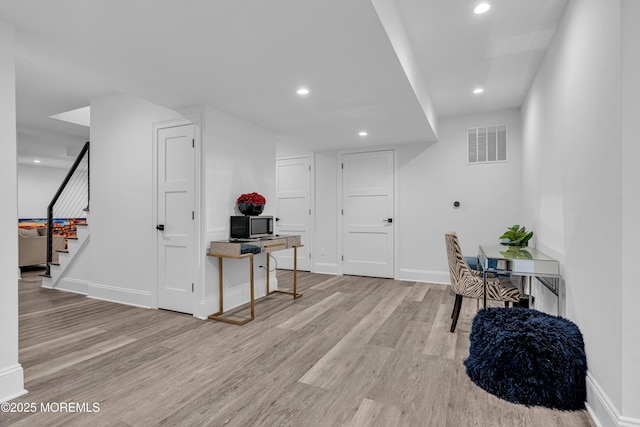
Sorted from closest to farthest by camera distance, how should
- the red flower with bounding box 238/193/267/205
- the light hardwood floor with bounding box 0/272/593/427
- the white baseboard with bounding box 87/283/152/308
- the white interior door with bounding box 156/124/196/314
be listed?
the light hardwood floor with bounding box 0/272/593/427
the white interior door with bounding box 156/124/196/314
the red flower with bounding box 238/193/267/205
the white baseboard with bounding box 87/283/152/308

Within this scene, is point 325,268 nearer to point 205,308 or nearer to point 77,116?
point 205,308

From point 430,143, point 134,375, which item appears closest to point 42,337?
point 134,375

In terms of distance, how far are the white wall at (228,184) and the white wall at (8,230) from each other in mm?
1594

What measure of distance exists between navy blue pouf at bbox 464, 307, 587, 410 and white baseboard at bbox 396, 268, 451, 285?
303cm

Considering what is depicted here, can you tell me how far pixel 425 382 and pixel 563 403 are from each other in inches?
29.7

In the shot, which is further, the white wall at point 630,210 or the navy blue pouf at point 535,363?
the navy blue pouf at point 535,363

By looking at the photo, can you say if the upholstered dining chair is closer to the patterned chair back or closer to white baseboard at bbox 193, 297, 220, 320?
the patterned chair back

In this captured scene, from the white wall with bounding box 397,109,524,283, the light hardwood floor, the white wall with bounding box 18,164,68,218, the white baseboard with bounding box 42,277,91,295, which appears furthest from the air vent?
the white wall with bounding box 18,164,68,218

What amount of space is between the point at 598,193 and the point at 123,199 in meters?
4.59

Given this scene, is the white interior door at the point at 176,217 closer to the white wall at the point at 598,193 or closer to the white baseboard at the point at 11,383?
the white baseboard at the point at 11,383

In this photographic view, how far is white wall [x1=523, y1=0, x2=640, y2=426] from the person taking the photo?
4.83 feet

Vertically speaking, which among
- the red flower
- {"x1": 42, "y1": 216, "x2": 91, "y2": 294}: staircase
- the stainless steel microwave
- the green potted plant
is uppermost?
the red flower

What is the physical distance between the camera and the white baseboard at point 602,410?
148 centimetres

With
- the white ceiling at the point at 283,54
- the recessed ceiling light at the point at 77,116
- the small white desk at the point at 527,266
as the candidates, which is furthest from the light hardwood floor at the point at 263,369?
the recessed ceiling light at the point at 77,116
